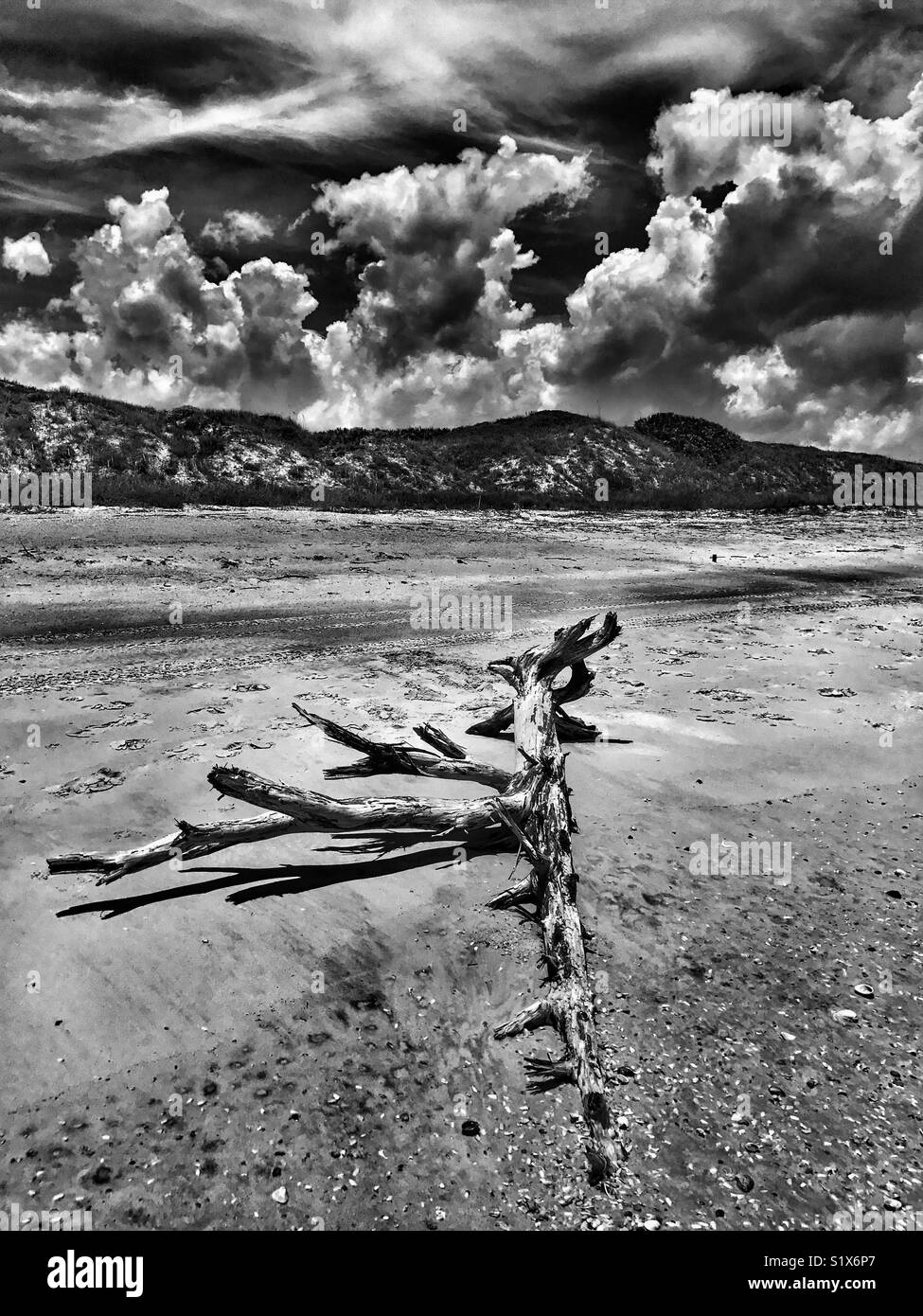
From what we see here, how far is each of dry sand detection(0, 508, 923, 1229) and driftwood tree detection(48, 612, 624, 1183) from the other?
155 millimetres

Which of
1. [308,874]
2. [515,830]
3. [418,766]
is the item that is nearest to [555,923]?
[515,830]

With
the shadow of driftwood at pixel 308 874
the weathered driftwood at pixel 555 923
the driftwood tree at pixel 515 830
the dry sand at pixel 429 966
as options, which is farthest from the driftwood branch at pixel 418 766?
the shadow of driftwood at pixel 308 874

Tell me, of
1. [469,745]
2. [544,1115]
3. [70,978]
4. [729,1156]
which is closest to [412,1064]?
[544,1115]

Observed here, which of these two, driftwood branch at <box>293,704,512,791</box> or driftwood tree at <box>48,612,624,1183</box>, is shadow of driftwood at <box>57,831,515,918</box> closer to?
driftwood tree at <box>48,612,624,1183</box>

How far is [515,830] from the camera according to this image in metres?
4.87

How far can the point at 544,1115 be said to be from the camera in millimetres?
3336

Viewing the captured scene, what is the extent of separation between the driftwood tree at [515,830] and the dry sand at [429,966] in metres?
0.16

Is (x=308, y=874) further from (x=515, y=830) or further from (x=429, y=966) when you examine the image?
(x=515, y=830)

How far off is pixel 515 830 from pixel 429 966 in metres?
1.07

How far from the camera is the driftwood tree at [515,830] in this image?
3445mm

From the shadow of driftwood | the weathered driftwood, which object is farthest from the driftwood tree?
the shadow of driftwood

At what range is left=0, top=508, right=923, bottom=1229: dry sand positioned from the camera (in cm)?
304

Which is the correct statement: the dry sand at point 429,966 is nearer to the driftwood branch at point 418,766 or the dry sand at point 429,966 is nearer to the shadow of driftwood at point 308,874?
the shadow of driftwood at point 308,874
